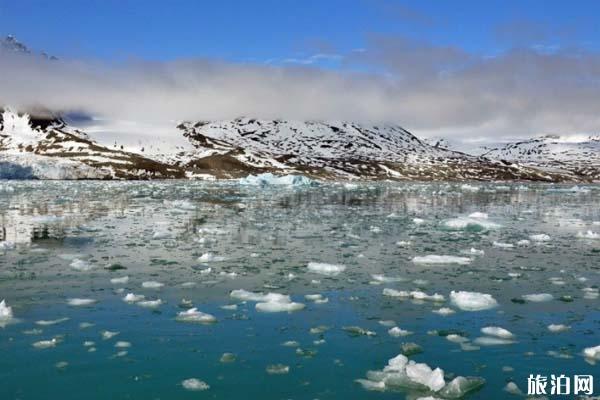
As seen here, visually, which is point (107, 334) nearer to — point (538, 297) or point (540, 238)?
point (538, 297)

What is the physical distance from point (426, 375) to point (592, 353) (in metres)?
2.93

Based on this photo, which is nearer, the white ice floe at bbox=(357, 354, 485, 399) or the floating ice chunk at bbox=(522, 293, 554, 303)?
the white ice floe at bbox=(357, 354, 485, 399)

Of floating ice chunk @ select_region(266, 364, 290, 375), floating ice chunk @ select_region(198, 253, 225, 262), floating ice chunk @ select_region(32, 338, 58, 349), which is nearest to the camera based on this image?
floating ice chunk @ select_region(266, 364, 290, 375)

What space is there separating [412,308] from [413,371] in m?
3.69

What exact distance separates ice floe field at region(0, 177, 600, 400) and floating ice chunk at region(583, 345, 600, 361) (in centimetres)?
2

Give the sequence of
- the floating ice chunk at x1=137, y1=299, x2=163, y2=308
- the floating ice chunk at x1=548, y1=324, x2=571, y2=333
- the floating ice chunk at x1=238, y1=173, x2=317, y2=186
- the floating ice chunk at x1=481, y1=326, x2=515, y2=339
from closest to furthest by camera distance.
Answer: the floating ice chunk at x1=481, y1=326, x2=515, y2=339, the floating ice chunk at x1=548, y1=324, x2=571, y2=333, the floating ice chunk at x1=137, y1=299, x2=163, y2=308, the floating ice chunk at x1=238, y1=173, x2=317, y2=186

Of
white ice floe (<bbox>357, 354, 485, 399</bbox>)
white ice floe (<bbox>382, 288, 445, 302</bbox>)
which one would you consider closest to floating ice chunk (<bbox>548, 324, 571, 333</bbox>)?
white ice floe (<bbox>382, 288, 445, 302</bbox>)

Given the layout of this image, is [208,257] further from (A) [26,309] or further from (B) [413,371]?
(B) [413,371]

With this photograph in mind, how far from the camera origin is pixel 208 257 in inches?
636

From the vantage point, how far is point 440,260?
53.4 feet

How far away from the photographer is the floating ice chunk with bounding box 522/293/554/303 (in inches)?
462

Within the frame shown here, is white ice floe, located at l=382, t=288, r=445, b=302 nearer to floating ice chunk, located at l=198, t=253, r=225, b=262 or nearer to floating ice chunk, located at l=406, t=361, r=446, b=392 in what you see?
floating ice chunk, located at l=406, t=361, r=446, b=392

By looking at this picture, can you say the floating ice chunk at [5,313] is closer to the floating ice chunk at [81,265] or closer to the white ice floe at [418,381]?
the floating ice chunk at [81,265]

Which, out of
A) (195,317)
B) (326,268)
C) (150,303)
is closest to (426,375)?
(195,317)
